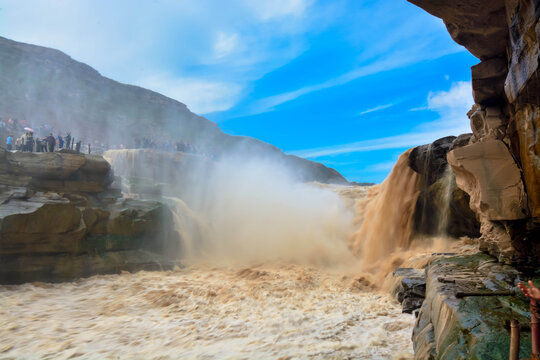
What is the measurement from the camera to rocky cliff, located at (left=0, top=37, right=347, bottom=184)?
1649 inches

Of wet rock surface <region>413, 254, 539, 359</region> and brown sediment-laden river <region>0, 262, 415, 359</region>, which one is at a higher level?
wet rock surface <region>413, 254, 539, 359</region>

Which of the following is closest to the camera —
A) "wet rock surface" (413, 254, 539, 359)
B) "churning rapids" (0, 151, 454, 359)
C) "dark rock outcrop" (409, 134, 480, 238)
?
"wet rock surface" (413, 254, 539, 359)

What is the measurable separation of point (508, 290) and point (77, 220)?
34.3 ft

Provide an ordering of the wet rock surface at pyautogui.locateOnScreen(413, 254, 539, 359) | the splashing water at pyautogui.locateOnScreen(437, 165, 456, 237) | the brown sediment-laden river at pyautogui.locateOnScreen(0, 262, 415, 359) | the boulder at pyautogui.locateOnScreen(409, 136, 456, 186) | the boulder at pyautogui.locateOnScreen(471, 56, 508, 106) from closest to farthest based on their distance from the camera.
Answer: the wet rock surface at pyautogui.locateOnScreen(413, 254, 539, 359) → the boulder at pyautogui.locateOnScreen(471, 56, 508, 106) → the brown sediment-laden river at pyautogui.locateOnScreen(0, 262, 415, 359) → the splashing water at pyautogui.locateOnScreen(437, 165, 456, 237) → the boulder at pyautogui.locateOnScreen(409, 136, 456, 186)

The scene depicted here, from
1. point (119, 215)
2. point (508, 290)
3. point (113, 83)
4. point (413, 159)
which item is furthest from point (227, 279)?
point (113, 83)


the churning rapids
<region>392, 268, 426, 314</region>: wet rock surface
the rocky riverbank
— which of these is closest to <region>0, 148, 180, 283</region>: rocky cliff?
the churning rapids

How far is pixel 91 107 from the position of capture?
1893 inches

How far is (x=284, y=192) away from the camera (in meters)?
18.0

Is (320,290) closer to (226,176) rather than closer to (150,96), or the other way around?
(226,176)

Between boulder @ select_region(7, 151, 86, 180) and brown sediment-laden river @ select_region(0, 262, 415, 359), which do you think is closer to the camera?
brown sediment-laden river @ select_region(0, 262, 415, 359)

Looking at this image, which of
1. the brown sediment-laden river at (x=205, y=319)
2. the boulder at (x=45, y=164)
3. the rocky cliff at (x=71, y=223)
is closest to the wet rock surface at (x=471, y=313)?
the brown sediment-laden river at (x=205, y=319)

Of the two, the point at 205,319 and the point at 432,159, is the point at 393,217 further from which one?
the point at 205,319

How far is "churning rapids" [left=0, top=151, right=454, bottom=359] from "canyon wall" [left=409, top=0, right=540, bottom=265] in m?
1.87

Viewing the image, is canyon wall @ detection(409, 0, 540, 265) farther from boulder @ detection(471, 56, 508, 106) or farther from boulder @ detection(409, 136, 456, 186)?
boulder @ detection(409, 136, 456, 186)
